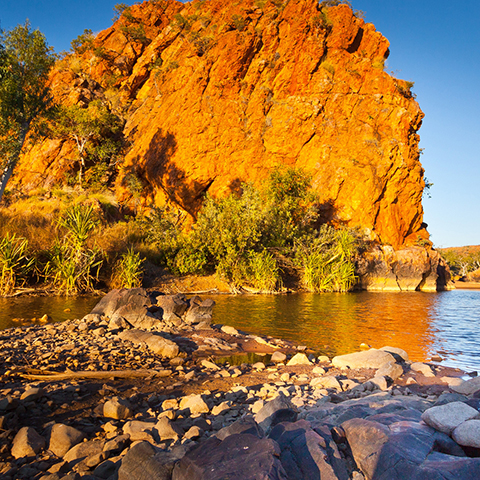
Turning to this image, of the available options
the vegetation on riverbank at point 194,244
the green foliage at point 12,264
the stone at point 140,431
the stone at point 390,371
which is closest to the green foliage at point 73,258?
the vegetation on riverbank at point 194,244

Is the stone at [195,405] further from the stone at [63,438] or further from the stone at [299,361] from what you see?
the stone at [299,361]

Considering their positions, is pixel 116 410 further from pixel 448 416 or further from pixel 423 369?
pixel 423 369

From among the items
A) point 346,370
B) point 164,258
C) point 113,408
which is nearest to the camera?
point 113,408

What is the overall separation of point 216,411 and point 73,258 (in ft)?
41.5

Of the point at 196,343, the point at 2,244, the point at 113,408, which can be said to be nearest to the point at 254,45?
the point at 2,244

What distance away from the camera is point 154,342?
6.77 m

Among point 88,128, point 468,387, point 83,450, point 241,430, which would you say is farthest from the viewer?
point 88,128

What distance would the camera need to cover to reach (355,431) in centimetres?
288

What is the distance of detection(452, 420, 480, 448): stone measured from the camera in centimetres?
273

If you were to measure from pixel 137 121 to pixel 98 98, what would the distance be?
564cm

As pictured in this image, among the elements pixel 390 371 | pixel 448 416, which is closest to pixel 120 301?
pixel 390 371

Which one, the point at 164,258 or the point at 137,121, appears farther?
the point at 137,121

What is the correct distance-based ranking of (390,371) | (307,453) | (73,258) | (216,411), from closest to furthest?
(307,453) < (216,411) < (390,371) < (73,258)

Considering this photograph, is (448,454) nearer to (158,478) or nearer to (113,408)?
(158,478)
